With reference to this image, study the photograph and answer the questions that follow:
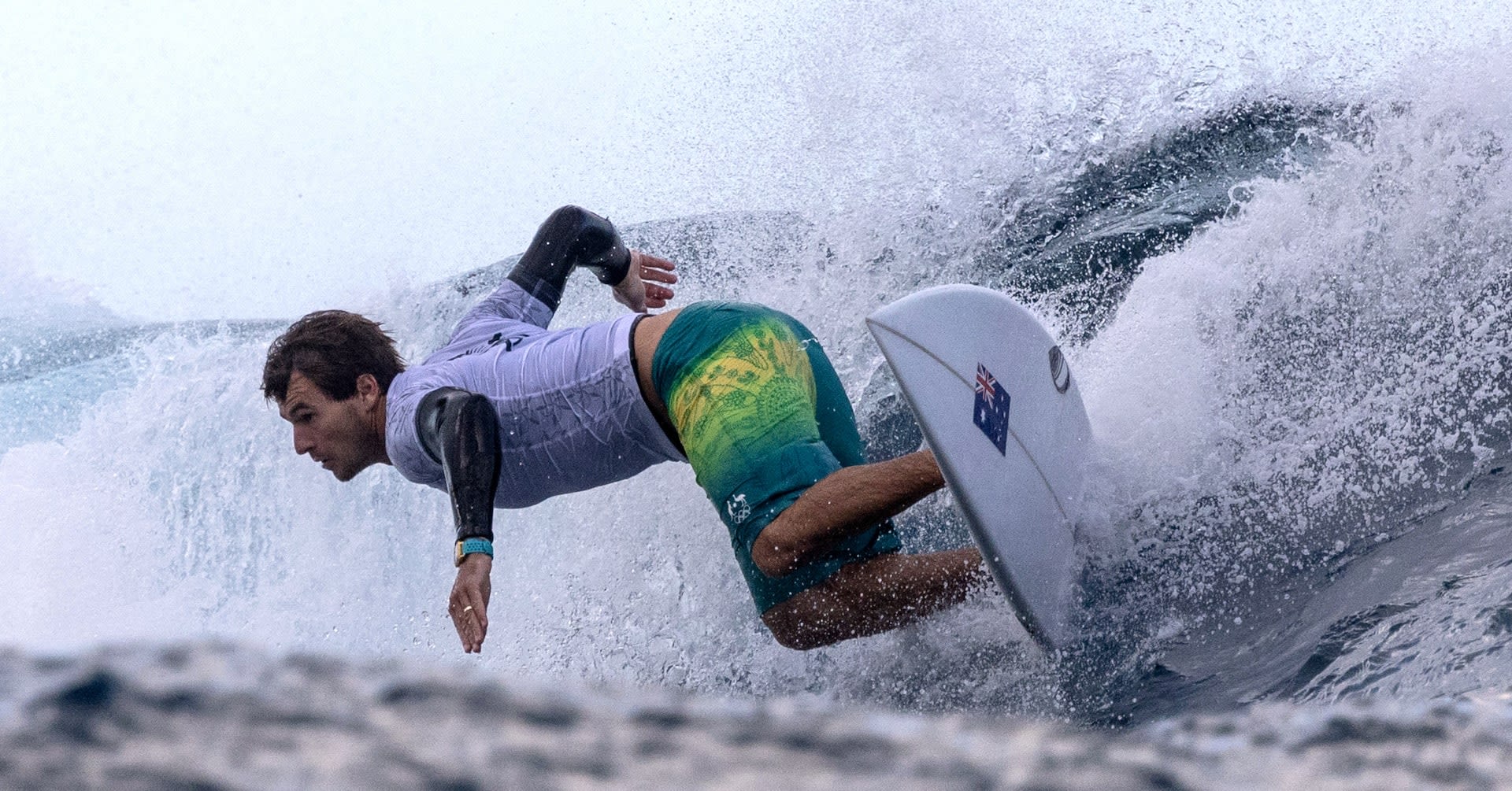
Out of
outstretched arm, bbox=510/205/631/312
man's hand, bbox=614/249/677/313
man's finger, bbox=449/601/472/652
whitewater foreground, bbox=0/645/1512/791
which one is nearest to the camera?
whitewater foreground, bbox=0/645/1512/791

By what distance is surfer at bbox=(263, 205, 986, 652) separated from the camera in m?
2.67

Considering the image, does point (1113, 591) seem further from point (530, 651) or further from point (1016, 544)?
point (530, 651)

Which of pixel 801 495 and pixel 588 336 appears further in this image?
pixel 588 336

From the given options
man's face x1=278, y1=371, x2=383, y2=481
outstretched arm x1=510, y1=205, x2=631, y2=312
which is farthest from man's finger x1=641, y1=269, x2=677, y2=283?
man's face x1=278, y1=371, x2=383, y2=481

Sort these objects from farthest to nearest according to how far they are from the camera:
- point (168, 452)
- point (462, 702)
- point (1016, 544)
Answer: point (168, 452) < point (1016, 544) < point (462, 702)

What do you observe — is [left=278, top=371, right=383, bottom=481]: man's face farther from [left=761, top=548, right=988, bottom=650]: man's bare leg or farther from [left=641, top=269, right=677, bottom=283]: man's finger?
[left=761, top=548, right=988, bottom=650]: man's bare leg

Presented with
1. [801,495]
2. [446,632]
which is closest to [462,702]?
[801,495]

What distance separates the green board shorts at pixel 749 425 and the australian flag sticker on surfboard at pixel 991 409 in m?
0.38

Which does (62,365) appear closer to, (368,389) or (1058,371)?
(368,389)

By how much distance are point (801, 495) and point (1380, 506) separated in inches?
56.8

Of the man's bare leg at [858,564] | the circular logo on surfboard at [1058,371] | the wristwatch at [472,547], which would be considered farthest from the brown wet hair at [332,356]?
the circular logo on surfboard at [1058,371]

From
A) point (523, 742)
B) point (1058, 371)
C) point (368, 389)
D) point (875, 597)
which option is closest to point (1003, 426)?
point (1058, 371)

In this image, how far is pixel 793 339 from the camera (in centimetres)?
307

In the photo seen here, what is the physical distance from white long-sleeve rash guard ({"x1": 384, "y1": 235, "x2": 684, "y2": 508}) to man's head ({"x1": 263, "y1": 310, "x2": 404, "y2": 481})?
0.09m
